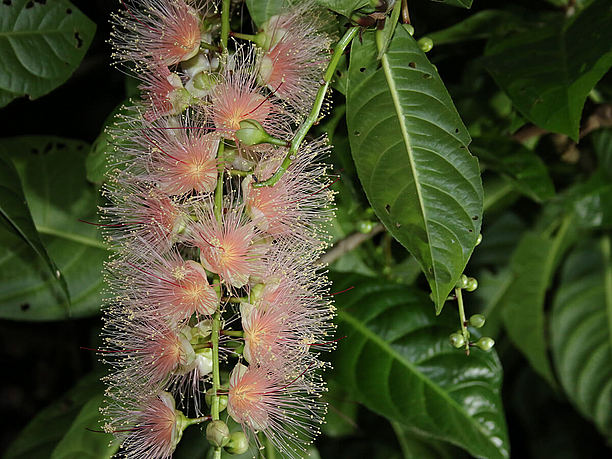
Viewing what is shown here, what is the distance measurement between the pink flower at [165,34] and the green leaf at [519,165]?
1.82 ft

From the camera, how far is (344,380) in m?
1.06

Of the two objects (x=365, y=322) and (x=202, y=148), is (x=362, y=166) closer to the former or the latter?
(x=202, y=148)

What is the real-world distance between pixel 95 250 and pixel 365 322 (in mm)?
575

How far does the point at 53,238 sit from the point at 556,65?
0.99 metres

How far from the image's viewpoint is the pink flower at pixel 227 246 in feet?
2.48

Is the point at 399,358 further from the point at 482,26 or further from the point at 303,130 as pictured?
the point at 482,26

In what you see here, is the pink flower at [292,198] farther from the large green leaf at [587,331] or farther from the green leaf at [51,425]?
the large green leaf at [587,331]

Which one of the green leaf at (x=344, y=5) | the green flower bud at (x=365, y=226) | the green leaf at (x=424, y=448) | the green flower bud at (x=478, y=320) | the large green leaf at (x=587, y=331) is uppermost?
the green leaf at (x=344, y=5)

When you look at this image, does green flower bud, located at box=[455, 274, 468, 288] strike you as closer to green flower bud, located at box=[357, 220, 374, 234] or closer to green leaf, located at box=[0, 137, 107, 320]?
green flower bud, located at box=[357, 220, 374, 234]

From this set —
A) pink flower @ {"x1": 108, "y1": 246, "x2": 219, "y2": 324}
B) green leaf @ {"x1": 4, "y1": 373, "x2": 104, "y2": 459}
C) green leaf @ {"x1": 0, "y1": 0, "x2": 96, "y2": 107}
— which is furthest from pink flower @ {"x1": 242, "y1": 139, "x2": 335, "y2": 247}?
green leaf @ {"x1": 4, "y1": 373, "x2": 104, "y2": 459}

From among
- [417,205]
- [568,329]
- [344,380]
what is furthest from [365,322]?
[568,329]

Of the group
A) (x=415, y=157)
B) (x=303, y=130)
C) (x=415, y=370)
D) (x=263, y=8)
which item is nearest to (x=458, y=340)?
(x=415, y=370)

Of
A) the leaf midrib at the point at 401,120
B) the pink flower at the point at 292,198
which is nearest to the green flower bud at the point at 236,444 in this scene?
the pink flower at the point at 292,198

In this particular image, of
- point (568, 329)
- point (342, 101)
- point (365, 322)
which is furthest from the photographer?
point (568, 329)
